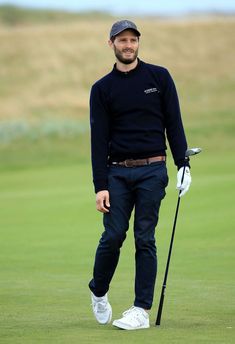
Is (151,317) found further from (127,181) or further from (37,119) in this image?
(37,119)

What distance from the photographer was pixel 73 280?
425 inches

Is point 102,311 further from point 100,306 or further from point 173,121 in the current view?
point 173,121

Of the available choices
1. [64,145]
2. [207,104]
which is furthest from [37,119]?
[64,145]

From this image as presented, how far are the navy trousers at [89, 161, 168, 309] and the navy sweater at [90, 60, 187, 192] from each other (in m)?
0.10

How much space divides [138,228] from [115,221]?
0.52 ft

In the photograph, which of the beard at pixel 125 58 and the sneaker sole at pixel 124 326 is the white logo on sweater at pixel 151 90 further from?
the sneaker sole at pixel 124 326

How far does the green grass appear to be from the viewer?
25.0 feet

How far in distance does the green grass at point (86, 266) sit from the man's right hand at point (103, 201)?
794 millimetres

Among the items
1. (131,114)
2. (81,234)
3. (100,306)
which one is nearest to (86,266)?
(81,234)

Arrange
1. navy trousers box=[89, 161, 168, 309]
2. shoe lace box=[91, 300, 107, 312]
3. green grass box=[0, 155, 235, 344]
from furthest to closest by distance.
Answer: shoe lace box=[91, 300, 107, 312]
navy trousers box=[89, 161, 168, 309]
green grass box=[0, 155, 235, 344]

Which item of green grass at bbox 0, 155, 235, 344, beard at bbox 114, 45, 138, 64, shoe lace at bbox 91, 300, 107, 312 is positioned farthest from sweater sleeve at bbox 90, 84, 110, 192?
green grass at bbox 0, 155, 235, 344

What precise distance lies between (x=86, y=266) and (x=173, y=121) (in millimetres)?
4166

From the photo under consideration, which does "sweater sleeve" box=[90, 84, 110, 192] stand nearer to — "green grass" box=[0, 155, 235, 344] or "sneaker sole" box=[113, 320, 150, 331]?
"sneaker sole" box=[113, 320, 150, 331]

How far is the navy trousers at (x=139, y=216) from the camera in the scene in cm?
784
